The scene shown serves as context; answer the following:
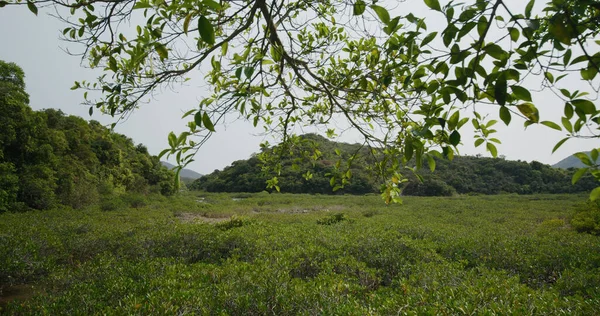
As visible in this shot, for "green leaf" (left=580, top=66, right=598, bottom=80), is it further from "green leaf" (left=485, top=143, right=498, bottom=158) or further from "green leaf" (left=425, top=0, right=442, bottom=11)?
"green leaf" (left=425, top=0, right=442, bottom=11)

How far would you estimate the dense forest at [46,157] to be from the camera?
37.4 feet

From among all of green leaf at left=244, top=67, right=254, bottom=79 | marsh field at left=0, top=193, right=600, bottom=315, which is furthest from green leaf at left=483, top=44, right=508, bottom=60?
marsh field at left=0, top=193, right=600, bottom=315

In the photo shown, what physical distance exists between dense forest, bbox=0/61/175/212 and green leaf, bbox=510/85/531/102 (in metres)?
9.34

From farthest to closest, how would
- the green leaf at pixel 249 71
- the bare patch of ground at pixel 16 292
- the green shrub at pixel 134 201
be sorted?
1. the green shrub at pixel 134 201
2. the bare patch of ground at pixel 16 292
3. the green leaf at pixel 249 71

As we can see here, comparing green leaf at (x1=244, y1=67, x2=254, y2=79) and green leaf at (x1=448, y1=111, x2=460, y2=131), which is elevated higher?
green leaf at (x1=244, y1=67, x2=254, y2=79)

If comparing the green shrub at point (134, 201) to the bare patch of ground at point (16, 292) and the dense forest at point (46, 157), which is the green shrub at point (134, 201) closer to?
the dense forest at point (46, 157)

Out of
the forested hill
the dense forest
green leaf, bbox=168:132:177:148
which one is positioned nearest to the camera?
green leaf, bbox=168:132:177:148

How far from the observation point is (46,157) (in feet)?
42.7

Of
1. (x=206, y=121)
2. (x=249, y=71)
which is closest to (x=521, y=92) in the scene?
(x=249, y=71)

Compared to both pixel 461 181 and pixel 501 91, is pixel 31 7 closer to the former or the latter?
pixel 501 91

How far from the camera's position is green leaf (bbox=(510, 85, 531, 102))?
38.8 inches

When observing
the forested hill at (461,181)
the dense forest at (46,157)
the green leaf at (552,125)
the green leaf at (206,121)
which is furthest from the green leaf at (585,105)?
the forested hill at (461,181)

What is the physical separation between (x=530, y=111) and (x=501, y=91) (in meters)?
0.17

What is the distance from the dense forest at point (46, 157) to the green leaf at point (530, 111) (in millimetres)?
9332
